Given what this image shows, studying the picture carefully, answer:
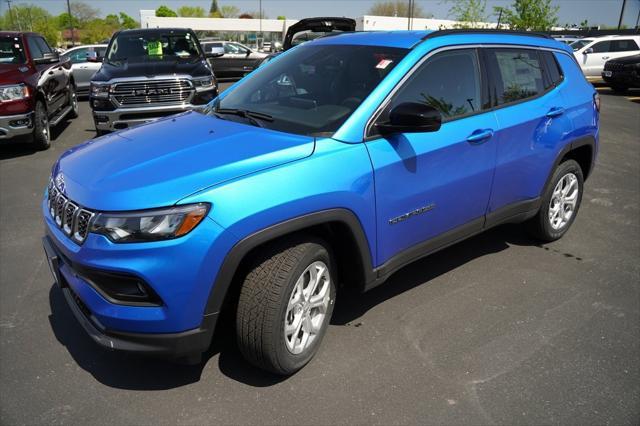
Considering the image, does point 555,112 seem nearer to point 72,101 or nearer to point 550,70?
point 550,70

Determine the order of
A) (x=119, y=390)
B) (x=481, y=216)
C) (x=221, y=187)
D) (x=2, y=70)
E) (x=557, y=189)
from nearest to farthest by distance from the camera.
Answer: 1. (x=221, y=187)
2. (x=119, y=390)
3. (x=481, y=216)
4. (x=557, y=189)
5. (x=2, y=70)

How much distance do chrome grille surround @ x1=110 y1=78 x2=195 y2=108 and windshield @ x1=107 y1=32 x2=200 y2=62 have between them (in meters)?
1.27

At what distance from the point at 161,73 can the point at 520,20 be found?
20.2m

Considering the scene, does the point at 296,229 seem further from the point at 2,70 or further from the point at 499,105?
the point at 2,70

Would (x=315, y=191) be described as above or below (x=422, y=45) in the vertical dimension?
below

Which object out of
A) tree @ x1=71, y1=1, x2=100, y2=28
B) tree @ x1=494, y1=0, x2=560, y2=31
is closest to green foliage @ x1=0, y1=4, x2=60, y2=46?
tree @ x1=71, y1=1, x2=100, y2=28

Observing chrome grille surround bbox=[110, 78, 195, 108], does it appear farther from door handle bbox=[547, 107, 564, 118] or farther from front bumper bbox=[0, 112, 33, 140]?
door handle bbox=[547, 107, 564, 118]

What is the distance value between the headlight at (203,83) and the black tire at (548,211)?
5388mm

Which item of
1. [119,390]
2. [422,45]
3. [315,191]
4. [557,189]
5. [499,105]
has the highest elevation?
[422,45]

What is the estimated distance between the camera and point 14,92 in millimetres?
7484

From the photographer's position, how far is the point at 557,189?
446cm

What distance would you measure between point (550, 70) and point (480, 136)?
4.47ft

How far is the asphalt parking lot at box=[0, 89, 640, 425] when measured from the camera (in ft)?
8.48

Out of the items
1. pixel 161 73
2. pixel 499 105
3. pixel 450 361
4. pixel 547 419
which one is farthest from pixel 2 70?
pixel 547 419
